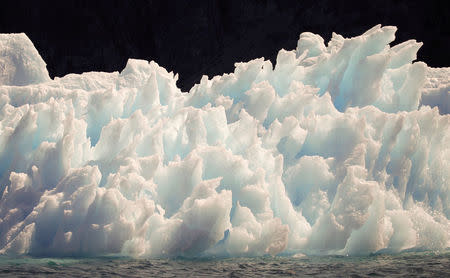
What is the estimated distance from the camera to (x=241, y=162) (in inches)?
267

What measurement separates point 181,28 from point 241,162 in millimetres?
13645

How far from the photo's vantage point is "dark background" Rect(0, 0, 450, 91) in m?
18.8

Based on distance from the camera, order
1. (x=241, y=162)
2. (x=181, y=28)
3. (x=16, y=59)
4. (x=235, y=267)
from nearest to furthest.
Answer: (x=235, y=267) < (x=241, y=162) < (x=16, y=59) < (x=181, y=28)

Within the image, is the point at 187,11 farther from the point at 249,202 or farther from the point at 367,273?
the point at 367,273

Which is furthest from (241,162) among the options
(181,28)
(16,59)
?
(181,28)

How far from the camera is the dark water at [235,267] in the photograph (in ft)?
17.5

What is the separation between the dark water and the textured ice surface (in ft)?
0.92

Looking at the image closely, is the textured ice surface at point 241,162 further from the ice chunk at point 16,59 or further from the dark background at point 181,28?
the dark background at point 181,28

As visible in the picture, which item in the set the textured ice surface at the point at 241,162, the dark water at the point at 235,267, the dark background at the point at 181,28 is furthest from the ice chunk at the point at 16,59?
the dark background at the point at 181,28

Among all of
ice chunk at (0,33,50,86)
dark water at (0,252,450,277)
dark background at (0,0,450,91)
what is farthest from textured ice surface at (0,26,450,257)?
dark background at (0,0,450,91)

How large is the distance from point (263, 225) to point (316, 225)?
69 centimetres

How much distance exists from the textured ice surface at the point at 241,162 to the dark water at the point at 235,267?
0.28 metres

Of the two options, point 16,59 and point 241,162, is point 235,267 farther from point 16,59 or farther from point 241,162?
point 16,59

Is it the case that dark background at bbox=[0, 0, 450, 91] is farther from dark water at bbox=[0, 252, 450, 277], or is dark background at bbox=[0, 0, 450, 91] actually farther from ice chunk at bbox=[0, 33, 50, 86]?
dark water at bbox=[0, 252, 450, 277]
